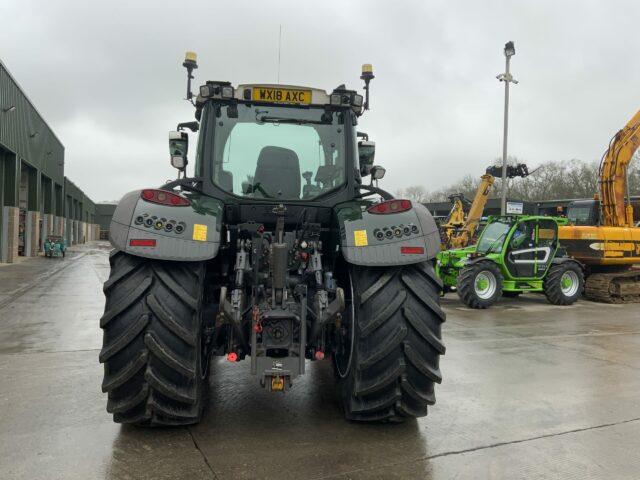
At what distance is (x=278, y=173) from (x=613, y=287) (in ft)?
39.4

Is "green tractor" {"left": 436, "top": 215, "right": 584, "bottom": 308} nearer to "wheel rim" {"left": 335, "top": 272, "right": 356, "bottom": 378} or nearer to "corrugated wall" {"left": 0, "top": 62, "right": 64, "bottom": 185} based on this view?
"wheel rim" {"left": 335, "top": 272, "right": 356, "bottom": 378}

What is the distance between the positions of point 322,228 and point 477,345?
3935mm

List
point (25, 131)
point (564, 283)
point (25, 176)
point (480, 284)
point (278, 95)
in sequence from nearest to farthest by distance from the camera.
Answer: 1. point (278, 95)
2. point (480, 284)
3. point (564, 283)
4. point (25, 131)
5. point (25, 176)

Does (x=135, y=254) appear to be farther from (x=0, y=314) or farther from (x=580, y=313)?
(x=580, y=313)

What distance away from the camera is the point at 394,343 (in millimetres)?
3453

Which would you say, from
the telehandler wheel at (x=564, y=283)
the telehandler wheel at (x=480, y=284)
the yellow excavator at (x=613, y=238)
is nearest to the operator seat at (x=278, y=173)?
the telehandler wheel at (x=480, y=284)

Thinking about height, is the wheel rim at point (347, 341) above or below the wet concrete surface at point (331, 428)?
above

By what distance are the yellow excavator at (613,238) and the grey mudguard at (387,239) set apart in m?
11.1

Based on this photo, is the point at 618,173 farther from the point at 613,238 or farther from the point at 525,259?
the point at 525,259

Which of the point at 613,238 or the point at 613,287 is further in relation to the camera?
the point at 613,287

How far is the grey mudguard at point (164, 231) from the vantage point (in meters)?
3.34

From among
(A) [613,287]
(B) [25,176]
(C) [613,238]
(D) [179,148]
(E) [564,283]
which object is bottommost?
(A) [613,287]

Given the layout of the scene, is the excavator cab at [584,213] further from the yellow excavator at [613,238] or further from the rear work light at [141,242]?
the rear work light at [141,242]

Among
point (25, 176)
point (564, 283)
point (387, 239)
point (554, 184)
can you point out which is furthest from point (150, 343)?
point (554, 184)
